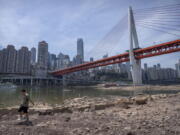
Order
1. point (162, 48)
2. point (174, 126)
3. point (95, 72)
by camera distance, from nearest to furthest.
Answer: point (174, 126)
point (162, 48)
point (95, 72)

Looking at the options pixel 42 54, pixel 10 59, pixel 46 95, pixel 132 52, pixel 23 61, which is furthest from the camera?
pixel 42 54

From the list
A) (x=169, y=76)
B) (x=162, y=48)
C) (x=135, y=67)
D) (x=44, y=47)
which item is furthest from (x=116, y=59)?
(x=169, y=76)

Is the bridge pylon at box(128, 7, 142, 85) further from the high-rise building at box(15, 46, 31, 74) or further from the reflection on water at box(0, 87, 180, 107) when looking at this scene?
the high-rise building at box(15, 46, 31, 74)

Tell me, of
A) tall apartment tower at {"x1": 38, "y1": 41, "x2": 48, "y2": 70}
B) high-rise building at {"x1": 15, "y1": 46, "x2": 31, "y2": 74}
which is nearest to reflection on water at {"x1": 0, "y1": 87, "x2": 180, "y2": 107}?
high-rise building at {"x1": 15, "y1": 46, "x2": 31, "y2": 74}

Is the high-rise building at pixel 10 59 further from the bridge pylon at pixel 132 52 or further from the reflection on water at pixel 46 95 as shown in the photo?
the bridge pylon at pixel 132 52

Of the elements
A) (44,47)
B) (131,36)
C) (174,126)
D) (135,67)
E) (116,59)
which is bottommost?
(174,126)

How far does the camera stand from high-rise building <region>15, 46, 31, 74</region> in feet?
284

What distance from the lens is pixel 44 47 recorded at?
110500 mm

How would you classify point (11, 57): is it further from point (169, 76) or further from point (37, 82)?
point (169, 76)

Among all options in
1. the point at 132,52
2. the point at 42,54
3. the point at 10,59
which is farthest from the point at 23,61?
the point at 132,52

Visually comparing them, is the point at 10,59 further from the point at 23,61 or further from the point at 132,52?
the point at 132,52

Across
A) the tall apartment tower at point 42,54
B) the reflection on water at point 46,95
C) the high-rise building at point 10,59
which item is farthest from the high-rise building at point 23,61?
the reflection on water at point 46,95

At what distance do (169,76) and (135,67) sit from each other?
354 feet

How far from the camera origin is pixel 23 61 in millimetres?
88938
